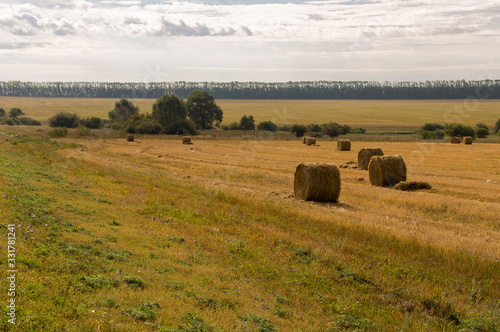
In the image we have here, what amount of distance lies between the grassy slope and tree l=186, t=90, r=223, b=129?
102 meters

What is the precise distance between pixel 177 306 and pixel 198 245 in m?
5.13

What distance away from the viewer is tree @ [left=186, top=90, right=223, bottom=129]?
12025 cm

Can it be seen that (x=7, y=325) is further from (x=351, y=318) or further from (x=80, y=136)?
(x=80, y=136)

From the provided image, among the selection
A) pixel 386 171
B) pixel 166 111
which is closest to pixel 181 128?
pixel 166 111

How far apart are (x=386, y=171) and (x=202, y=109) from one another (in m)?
97.4

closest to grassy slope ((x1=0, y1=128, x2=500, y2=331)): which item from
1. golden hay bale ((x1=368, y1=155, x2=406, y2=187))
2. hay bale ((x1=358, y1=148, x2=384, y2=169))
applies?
golden hay bale ((x1=368, y1=155, x2=406, y2=187))

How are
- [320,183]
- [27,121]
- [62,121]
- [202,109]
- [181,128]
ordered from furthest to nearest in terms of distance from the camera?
[27,121] → [202,109] → [62,121] → [181,128] → [320,183]

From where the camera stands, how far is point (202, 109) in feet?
397

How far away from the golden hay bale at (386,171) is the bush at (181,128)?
72134 millimetres

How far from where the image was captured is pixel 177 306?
8180 mm

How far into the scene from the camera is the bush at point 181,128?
319ft

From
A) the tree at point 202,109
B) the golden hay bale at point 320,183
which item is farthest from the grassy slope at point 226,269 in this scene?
the tree at point 202,109

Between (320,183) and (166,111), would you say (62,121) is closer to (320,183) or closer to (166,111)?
(166,111)

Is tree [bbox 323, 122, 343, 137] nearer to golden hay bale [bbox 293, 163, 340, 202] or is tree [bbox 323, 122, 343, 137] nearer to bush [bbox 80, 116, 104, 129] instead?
bush [bbox 80, 116, 104, 129]
